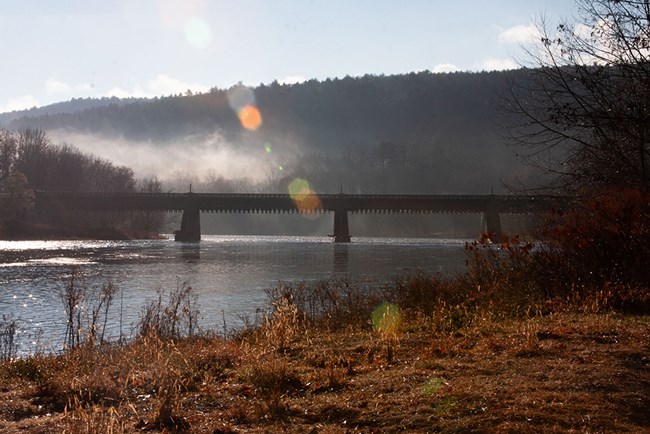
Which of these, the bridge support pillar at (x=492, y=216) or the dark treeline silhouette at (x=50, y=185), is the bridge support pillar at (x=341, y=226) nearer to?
the bridge support pillar at (x=492, y=216)

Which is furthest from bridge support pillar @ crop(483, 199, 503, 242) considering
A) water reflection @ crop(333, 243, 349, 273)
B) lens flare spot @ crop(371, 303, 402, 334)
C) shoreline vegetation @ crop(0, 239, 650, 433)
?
shoreline vegetation @ crop(0, 239, 650, 433)

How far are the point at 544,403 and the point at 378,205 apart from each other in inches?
4680

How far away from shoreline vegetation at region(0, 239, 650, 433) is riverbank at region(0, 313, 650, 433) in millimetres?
26

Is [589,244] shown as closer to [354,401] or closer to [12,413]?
[354,401]

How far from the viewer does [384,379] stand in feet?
31.4

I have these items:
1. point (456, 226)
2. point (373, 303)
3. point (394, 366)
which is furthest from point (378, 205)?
point (394, 366)

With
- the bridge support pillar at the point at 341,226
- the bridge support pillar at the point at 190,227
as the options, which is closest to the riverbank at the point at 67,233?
the bridge support pillar at the point at 190,227

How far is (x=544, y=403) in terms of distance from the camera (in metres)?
7.85

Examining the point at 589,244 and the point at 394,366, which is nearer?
the point at 394,366

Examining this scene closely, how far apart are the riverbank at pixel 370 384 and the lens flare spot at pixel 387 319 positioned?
2.92 ft

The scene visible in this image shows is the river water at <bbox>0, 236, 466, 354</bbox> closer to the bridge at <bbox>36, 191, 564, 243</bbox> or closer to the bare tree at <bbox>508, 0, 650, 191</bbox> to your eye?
the bare tree at <bbox>508, 0, 650, 191</bbox>

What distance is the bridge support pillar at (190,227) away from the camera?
396 ft

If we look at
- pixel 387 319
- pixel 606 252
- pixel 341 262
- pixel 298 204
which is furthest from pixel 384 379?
pixel 298 204

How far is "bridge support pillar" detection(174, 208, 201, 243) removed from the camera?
120812 mm
